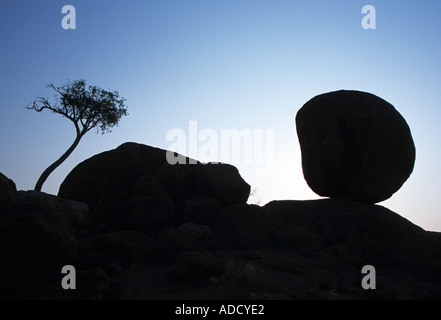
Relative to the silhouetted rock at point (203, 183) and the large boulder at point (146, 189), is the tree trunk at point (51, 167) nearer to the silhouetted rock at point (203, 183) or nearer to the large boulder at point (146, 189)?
the large boulder at point (146, 189)

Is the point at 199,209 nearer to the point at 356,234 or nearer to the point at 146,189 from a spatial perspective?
the point at 146,189

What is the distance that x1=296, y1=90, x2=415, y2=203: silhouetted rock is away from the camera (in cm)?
1517

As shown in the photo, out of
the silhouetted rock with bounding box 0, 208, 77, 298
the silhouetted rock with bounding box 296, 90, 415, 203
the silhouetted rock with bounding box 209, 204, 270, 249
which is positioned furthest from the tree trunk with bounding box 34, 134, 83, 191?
the silhouetted rock with bounding box 0, 208, 77, 298

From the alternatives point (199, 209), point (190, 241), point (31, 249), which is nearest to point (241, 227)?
point (199, 209)

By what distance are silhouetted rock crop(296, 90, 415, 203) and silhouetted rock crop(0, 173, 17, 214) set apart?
427 inches

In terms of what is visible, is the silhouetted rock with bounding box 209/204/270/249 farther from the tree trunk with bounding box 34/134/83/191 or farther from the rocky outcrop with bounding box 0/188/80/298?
the tree trunk with bounding box 34/134/83/191

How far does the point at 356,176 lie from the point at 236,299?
966cm

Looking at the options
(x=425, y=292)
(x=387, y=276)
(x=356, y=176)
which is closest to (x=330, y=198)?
(x=356, y=176)

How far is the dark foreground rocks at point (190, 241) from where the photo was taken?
784 cm

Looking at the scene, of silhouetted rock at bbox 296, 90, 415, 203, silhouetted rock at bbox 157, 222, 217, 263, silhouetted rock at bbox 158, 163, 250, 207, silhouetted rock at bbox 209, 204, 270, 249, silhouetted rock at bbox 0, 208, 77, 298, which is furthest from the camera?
silhouetted rock at bbox 296, 90, 415, 203

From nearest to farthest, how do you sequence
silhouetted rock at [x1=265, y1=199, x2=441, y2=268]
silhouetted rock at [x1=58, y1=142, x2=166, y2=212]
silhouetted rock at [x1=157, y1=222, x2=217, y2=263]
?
silhouetted rock at [x1=157, y1=222, x2=217, y2=263], silhouetted rock at [x1=265, y1=199, x2=441, y2=268], silhouetted rock at [x1=58, y1=142, x2=166, y2=212]


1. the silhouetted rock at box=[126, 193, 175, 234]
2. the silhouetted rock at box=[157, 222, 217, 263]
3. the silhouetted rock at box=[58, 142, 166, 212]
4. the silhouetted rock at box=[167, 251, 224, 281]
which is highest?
the silhouetted rock at box=[58, 142, 166, 212]

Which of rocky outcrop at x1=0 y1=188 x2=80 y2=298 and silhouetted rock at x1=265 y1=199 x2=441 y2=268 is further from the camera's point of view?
silhouetted rock at x1=265 y1=199 x2=441 y2=268

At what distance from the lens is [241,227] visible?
13.2 metres
